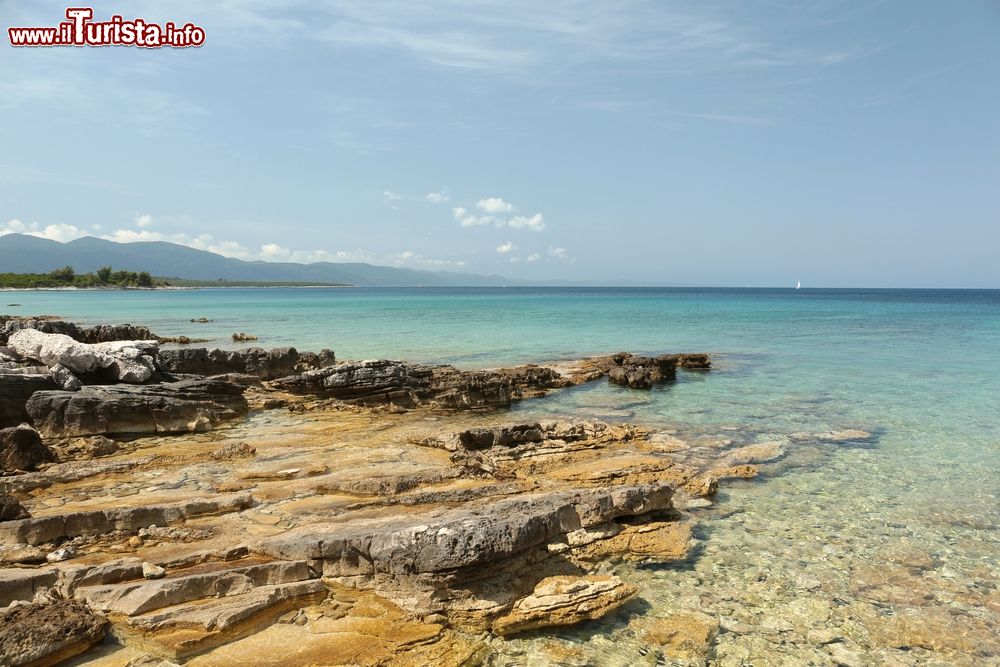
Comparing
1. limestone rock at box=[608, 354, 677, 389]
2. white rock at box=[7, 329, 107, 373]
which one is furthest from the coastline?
limestone rock at box=[608, 354, 677, 389]

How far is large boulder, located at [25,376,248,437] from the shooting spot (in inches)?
518

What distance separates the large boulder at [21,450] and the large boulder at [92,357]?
5.65 meters

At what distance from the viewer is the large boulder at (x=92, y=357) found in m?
16.6

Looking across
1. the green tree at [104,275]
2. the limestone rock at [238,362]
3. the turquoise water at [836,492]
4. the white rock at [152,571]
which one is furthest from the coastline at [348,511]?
the green tree at [104,275]

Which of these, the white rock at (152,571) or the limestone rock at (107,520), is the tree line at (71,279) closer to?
the limestone rock at (107,520)

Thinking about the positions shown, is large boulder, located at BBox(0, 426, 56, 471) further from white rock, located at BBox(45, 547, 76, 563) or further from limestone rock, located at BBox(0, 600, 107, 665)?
limestone rock, located at BBox(0, 600, 107, 665)

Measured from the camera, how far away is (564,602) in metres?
6.36

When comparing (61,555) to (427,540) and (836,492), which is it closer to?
(427,540)

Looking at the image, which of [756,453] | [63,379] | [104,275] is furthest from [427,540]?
[104,275]

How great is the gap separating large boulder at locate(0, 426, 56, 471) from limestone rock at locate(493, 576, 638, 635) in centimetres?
1004

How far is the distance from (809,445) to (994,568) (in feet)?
20.2

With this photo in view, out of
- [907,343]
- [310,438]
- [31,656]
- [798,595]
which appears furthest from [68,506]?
[907,343]

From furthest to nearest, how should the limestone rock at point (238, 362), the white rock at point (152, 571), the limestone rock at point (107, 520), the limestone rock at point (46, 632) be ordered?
the limestone rock at point (238, 362) → the limestone rock at point (107, 520) → the white rock at point (152, 571) → the limestone rock at point (46, 632)

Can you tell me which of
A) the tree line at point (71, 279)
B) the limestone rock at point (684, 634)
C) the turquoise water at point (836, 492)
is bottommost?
the limestone rock at point (684, 634)
